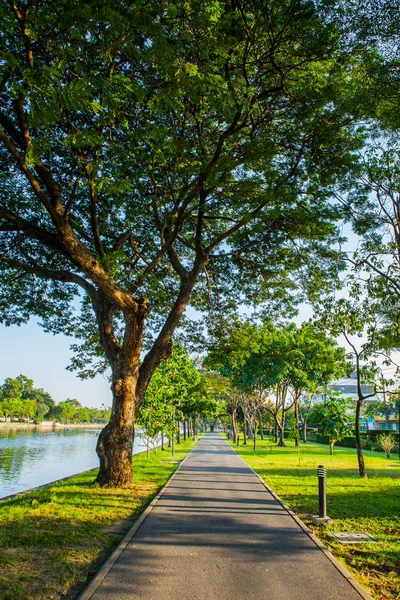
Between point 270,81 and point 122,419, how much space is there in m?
8.69

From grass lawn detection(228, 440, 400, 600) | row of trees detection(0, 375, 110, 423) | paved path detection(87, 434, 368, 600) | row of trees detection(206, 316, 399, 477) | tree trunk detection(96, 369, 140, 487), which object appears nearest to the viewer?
paved path detection(87, 434, 368, 600)

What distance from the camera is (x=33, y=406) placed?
386ft

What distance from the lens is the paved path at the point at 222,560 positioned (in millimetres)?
Answer: 4496

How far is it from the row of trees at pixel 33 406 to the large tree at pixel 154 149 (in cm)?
10053

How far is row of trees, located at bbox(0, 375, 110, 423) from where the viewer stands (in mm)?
107919

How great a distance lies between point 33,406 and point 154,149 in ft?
396

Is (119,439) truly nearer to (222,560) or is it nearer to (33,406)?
(222,560)

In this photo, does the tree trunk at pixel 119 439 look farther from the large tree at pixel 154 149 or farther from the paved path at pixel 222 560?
the paved path at pixel 222 560

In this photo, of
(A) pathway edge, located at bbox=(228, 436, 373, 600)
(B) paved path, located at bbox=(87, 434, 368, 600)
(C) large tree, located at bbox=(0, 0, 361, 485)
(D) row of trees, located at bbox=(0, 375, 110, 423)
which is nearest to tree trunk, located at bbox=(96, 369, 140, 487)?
(C) large tree, located at bbox=(0, 0, 361, 485)

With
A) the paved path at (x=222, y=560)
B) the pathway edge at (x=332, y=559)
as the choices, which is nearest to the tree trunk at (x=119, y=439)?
the paved path at (x=222, y=560)

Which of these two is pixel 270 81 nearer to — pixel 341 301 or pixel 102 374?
pixel 341 301

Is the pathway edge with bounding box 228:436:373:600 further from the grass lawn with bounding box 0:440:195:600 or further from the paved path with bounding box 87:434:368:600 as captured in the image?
the grass lawn with bounding box 0:440:195:600

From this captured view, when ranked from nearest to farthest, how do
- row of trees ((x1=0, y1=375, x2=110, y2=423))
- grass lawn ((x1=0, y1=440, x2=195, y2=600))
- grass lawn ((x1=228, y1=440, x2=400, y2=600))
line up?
grass lawn ((x1=0, y1=440, x2=195, y2=600)) → grass lawn ((x1=228, y1=440, x2=400, y2=600)) → row of trees ((x1=0, y1=375, x2=110, y2=423))

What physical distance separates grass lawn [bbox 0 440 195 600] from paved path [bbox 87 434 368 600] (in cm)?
40
